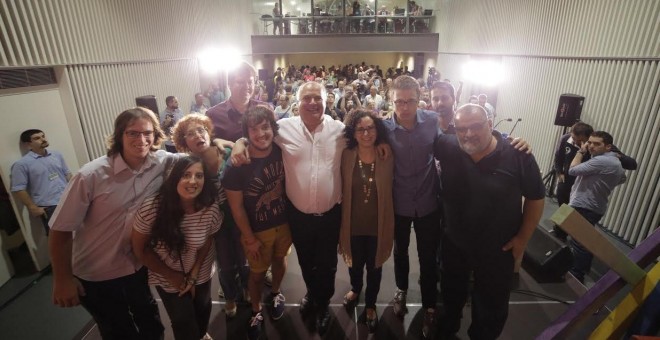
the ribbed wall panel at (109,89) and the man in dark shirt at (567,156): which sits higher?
the ribbed wall panel at (109,89)

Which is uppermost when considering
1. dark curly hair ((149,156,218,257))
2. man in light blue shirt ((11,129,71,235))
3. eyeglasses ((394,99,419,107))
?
eyeglasses ((394,99,419,107))

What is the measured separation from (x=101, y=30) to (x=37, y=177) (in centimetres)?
295

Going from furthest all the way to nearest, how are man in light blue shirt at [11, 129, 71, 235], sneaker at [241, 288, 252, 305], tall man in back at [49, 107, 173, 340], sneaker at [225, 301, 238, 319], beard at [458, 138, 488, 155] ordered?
man in light blue shirt at [11, 129, 71, 235]
sneaker at [241, 288, 252, 305]
sneaker at [225, 301, 238, 319]
beard at [458, 138, 488, 155]
tall man in back at [49, 107, 173, 340]

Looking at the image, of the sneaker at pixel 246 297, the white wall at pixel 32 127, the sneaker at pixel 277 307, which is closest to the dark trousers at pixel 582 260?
the sneaker at pixel 277 307

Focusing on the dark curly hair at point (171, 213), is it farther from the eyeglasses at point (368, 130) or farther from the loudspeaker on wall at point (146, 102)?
the loudspeaker on wall at point (146, 102)

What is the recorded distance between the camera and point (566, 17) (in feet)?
17.6

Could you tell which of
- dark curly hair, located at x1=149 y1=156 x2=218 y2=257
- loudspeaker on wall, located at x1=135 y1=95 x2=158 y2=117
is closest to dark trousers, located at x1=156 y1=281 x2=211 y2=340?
dark curly hair, located at x1=149 y1=156 x2=218 y2=257

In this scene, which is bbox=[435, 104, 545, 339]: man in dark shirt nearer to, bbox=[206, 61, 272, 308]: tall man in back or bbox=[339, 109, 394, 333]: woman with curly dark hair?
bbox=[339, 109, 394, 333]: woman with curly dark hair

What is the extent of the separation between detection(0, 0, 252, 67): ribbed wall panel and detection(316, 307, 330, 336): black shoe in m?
4.36

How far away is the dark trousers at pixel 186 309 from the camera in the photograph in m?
1.98

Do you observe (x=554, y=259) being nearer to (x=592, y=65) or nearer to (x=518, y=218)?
(x=518, y=218)

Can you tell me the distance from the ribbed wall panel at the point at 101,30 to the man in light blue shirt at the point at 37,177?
100 centimetres

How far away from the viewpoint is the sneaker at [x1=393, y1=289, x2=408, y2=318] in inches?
107

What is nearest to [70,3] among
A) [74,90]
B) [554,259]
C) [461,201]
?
[74,90]
